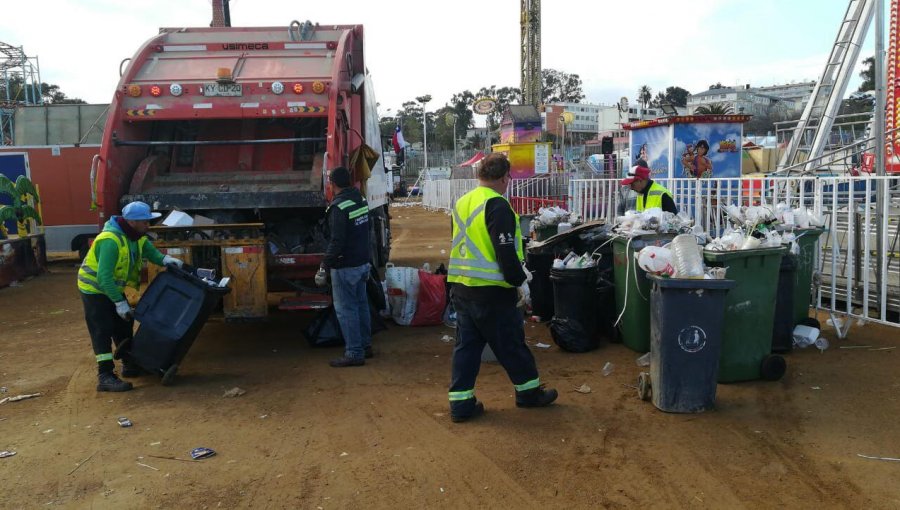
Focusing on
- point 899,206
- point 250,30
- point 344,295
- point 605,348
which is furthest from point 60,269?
point 899,206

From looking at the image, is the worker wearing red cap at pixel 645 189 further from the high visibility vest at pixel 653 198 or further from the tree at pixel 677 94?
the tree at pixel 677 94

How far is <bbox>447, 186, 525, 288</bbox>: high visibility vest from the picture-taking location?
4176 millimetres

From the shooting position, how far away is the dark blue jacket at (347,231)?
218 inches

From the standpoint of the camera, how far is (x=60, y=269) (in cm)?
1241

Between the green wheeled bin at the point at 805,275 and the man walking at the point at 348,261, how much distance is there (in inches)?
146

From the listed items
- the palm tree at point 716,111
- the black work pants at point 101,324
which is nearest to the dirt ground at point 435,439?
the black work pants at point 101,324

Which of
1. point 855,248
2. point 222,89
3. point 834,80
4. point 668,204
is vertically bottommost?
point 855,248

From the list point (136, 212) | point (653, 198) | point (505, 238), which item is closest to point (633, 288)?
point (653, 198)

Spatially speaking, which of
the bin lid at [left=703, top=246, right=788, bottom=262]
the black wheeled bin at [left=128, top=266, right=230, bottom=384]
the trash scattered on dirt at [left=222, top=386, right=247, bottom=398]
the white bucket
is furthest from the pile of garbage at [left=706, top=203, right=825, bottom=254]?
the black wheeled bin at [left=128, top=266, right=230, bottom=384]

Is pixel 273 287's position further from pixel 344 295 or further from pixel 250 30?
pixel 250 30

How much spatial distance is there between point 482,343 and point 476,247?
642 mm

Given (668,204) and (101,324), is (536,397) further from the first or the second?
(101,324)

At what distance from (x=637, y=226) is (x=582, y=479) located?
271 centimetres

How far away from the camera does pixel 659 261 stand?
4.36 metres
